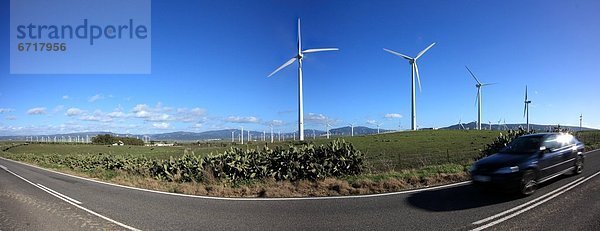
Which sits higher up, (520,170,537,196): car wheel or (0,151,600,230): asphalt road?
(520,170,537,196): car wheel

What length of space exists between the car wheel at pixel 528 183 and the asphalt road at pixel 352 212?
0.71 ft

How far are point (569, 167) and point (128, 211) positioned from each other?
14.2m

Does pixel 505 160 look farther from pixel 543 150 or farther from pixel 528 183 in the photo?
pixel 543 150

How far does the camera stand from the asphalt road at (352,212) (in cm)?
752

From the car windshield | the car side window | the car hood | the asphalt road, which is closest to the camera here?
the asphalt road

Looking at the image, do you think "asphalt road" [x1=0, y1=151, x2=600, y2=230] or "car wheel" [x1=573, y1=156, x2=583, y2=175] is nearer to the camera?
"asphalt road" [x1=0, y1=151, x2=600, y2=230]

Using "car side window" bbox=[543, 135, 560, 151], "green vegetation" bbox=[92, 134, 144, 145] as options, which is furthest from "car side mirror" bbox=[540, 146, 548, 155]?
"green vegetation" bbox=[92, 134, 144, 145]

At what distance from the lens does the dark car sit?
9648mm

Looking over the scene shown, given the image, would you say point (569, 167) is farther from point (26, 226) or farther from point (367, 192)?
point (26, 226)

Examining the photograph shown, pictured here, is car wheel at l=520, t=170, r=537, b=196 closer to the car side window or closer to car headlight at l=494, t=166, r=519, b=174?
car headlight at l=494, t=166, r=519, b=174

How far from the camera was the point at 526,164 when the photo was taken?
9883 millimetres

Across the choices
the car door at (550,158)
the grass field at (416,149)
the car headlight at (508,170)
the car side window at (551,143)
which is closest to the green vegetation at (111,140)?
the grass field at (416,149)

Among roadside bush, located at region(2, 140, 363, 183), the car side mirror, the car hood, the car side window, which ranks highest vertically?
the car side window

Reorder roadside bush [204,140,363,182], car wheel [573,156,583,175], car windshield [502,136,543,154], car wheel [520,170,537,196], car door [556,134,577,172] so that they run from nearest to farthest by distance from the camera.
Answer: car wheel [520,170,537,196] < car windshield [502,136,543,154] < car door [556,134,577,172] < car wheel [573,156,583,175] < roadside bush [204,140,363,182]
